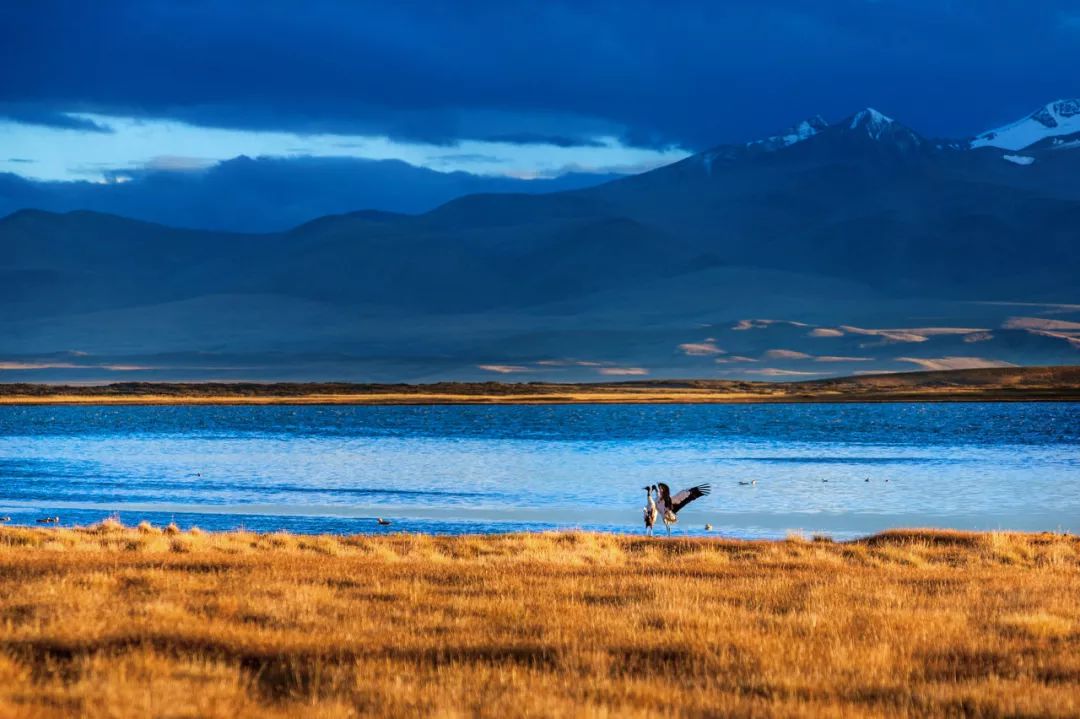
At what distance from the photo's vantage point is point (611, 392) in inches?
6245

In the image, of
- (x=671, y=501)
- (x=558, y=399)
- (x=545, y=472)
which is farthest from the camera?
(x=558, y=399)

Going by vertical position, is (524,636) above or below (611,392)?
below

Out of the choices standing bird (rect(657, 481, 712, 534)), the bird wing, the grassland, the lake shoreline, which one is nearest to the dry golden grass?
the bird wing

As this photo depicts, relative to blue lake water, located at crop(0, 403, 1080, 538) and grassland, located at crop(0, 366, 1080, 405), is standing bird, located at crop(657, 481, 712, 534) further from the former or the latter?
grassland, located at crop(0, 366, 1080, 405)

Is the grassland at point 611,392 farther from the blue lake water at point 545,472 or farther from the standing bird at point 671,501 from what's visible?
the standing bird at point 671,501

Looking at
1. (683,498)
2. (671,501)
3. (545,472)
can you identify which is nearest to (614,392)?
(545,472)

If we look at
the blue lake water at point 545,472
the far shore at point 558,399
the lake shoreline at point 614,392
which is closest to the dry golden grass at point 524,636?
the blue lake water at point 545,472

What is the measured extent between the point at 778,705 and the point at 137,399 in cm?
13920

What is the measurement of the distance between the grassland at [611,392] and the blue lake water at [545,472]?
3619cm

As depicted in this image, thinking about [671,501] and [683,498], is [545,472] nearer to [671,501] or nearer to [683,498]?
[671,501]

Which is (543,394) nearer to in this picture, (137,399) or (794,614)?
(137,399)

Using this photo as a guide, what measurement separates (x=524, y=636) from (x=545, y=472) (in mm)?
37742

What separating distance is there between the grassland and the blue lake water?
36190 mm

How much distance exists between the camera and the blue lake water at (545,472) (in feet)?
119
